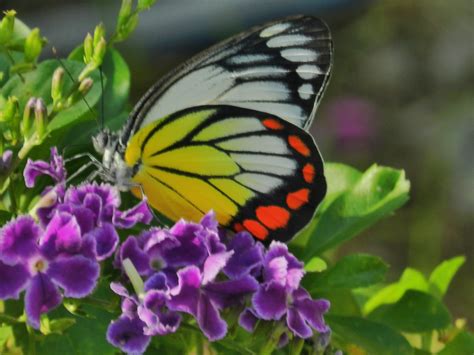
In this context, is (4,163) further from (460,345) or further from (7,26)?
(460,345)

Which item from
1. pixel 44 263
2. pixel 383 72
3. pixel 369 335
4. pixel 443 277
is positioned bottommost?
pixel 383 72

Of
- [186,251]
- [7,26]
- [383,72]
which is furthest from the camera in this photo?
[383,72]

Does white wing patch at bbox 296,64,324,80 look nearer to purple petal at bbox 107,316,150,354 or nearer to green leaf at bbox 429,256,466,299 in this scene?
green leaf at bbox 429,256,466,299

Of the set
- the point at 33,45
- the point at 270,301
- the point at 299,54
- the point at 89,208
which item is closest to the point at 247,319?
the point at 270,301

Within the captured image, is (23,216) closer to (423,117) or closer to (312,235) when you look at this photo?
(312,235)

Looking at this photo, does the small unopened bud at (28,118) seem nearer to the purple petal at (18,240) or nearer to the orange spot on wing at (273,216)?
the purple petal at (18,240)

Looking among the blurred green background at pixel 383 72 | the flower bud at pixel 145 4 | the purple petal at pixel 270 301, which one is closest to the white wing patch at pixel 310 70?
the flower bud at pixel 145 4
